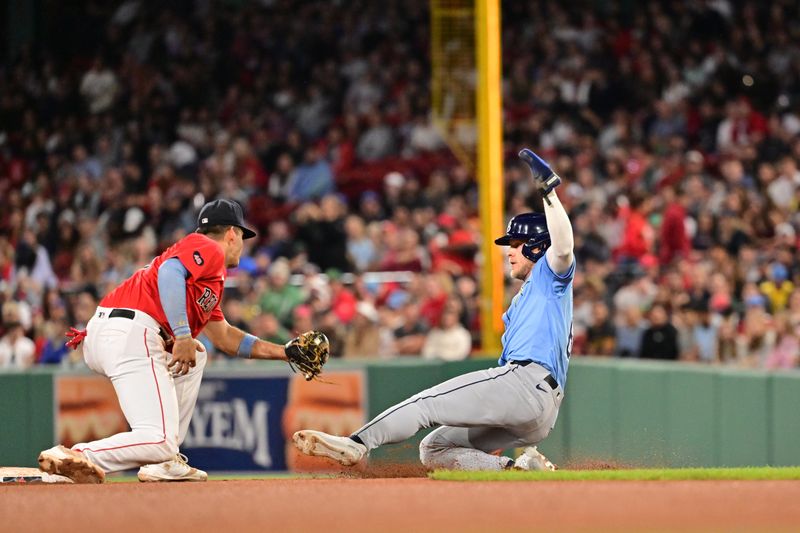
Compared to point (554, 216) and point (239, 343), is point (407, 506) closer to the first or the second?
point (554, 216)

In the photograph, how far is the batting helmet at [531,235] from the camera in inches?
320

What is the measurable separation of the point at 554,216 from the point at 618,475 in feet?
4.51

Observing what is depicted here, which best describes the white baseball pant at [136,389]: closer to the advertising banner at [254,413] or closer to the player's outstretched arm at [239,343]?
the player's outstretched arm at [239,343]

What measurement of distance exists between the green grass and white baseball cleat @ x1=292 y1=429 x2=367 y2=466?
0.42 m

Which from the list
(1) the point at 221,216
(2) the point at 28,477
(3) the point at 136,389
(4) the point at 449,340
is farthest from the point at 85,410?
(3) the point at 136,389

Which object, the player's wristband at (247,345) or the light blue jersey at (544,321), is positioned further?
the player's wristband at (247,345)

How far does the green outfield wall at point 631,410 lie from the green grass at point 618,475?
244 centimetres

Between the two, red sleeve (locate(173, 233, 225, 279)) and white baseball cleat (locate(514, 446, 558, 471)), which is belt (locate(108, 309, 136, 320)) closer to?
red sleeve (locate(173, 233, 225, 279))

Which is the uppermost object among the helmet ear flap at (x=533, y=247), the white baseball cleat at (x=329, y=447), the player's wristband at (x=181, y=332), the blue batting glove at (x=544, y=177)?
the blue batting glove at (x=544, y=177)

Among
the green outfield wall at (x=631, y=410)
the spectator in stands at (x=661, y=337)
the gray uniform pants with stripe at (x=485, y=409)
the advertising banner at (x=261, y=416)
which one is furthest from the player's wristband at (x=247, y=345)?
the spectator in stands at (x=661, y=337)

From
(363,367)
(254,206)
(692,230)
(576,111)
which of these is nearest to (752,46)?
(576,111)

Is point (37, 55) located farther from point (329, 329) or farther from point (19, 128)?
point (329, 329)

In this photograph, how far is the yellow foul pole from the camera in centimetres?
1418

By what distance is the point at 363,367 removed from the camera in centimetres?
1383
